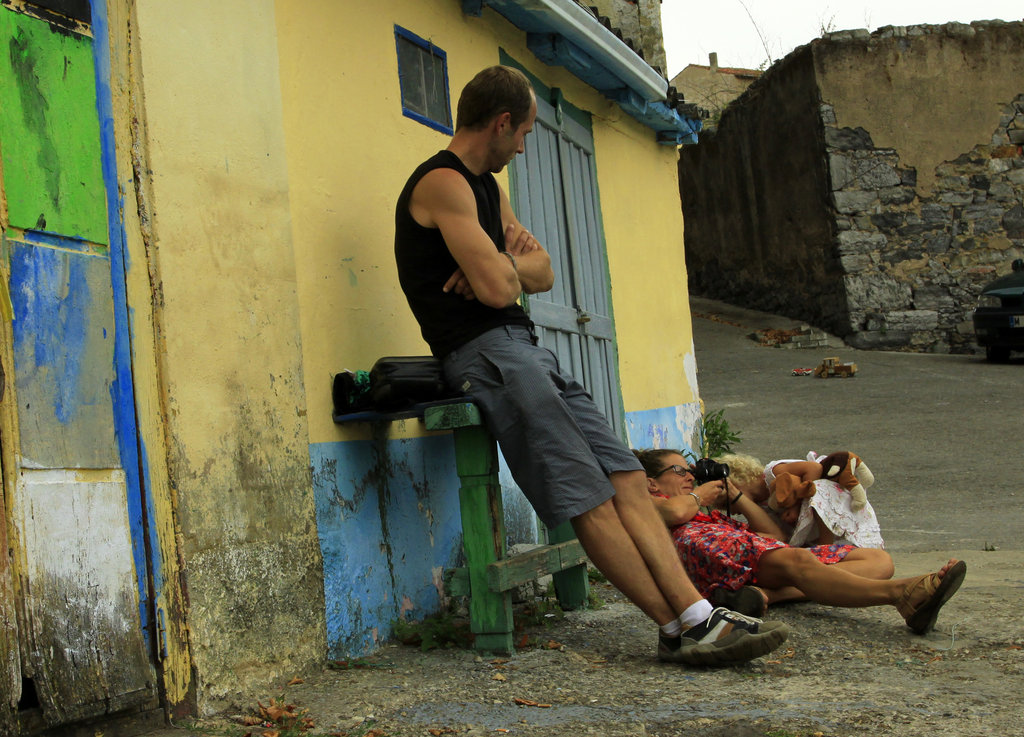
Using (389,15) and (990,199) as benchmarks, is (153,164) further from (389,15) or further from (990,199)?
(990,199)

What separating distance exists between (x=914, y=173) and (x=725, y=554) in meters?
11.6

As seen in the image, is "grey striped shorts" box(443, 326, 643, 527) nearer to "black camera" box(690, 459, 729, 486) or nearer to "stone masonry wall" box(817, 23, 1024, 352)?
"black camera" box(690, 459, 729, 486)

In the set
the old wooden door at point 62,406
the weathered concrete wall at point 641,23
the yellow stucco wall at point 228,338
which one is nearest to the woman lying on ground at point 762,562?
the yellow stucco wall at point 228,338

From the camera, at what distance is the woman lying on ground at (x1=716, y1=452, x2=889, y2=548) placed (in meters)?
3.89

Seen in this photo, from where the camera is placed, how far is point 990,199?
13914 mm

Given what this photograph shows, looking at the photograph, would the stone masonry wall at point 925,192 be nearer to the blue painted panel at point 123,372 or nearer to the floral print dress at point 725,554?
the floral print dress at point 725,554

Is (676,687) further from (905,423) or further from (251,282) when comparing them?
(905,423)

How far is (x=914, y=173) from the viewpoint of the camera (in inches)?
539

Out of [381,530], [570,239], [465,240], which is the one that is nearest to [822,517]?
[381,530]

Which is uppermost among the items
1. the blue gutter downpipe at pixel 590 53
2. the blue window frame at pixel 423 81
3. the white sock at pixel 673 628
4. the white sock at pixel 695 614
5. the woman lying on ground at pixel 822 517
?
the blue gutter downpipe at pixel 590 53

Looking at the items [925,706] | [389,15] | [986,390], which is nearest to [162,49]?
[389,15]

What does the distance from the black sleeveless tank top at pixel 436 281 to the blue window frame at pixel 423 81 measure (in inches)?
33.3

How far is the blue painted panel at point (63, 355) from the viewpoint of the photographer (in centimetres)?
A: 222

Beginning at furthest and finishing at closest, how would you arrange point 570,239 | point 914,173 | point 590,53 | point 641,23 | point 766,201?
point 766,201 < point 914,173 < point 641,23 < point 590,53 < point 570,239
